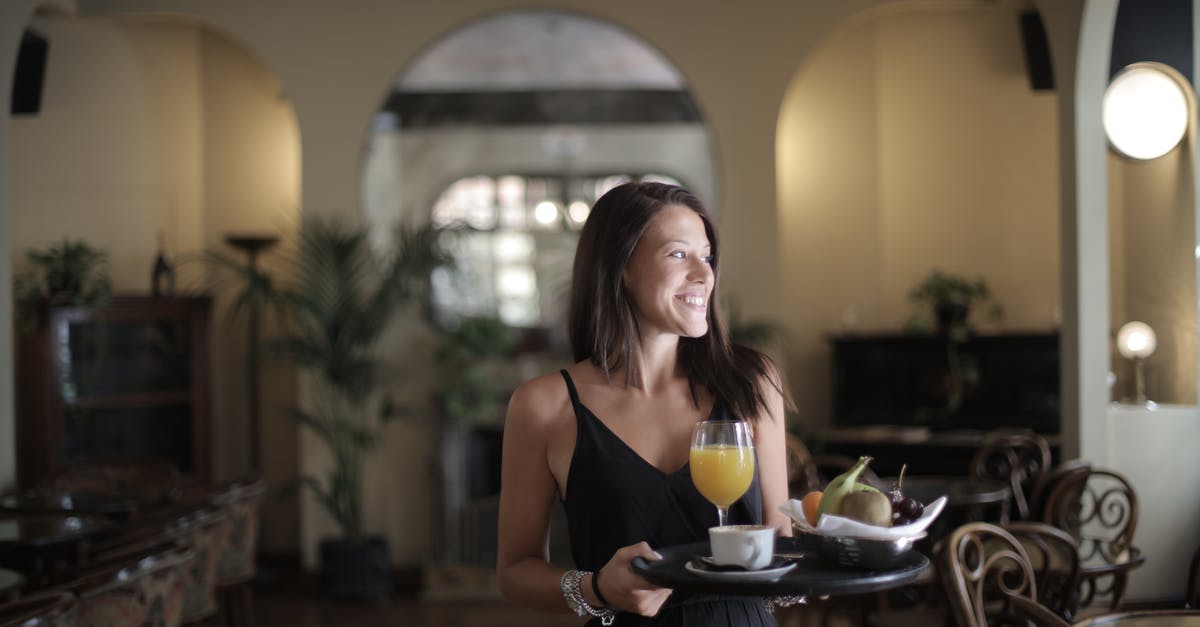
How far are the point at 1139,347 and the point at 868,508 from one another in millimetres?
3956

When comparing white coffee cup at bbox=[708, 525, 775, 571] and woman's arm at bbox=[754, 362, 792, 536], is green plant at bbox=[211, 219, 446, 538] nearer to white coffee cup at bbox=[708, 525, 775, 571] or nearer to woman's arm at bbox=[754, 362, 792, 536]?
woman's arm at bbox=[754, 362, 792, 536]

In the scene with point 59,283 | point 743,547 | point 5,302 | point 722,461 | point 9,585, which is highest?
point 59,283

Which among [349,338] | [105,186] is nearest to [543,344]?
[349,338]

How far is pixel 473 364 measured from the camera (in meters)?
7.20

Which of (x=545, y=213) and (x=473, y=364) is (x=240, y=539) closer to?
(x=473, y=364)

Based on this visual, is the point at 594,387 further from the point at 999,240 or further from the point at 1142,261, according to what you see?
the point at 999,240

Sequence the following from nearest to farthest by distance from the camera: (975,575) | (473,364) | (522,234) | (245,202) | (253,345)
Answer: (975,575) < (473,364) < (522,234) < (253,345) < (245,202)

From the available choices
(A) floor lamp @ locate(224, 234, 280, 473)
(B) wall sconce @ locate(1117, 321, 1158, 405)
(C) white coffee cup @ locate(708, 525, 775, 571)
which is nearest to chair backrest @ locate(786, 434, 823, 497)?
(B) wall sconce @ locate(1117, 321, 1158, 405)

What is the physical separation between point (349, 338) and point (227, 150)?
7.05ft

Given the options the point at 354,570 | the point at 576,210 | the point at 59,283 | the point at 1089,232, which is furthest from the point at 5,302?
the point at 1089,232

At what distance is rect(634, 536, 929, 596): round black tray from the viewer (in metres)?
1.69

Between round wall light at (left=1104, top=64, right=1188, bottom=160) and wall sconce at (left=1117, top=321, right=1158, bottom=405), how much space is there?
722 mm

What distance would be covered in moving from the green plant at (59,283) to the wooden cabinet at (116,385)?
68 millimetres

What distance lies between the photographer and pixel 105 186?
7.53m
